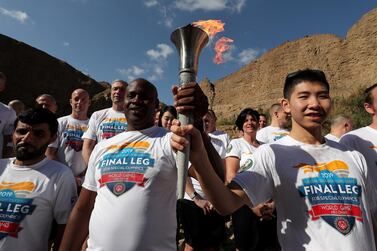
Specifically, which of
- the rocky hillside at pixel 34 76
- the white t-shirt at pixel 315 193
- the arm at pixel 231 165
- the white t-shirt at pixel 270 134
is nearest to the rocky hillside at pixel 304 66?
the rocky hillside at pixel 34 76

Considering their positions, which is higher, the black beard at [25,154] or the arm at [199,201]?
the black beard at [25,154]

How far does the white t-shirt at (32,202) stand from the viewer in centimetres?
229

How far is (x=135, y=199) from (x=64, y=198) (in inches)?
28.5

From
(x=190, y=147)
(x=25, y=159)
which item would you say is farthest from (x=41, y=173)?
(x=190, y=147)

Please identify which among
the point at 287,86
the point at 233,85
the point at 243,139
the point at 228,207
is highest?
the point at 233,85

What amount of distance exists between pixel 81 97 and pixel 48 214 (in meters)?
2.73

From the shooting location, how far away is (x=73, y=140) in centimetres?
457

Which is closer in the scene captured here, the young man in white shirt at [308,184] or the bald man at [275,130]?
the young man in white shirt at [308,184]

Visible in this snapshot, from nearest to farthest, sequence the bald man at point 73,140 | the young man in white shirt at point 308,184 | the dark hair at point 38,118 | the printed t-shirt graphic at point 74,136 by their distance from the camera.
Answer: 1. the young man in white shirt at point 308,184
2. the dark hair at point 38,118
3. the bald man at point 73,140
4. the printed t-shirt graphic at point 74,136

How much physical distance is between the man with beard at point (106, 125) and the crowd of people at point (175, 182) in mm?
1353

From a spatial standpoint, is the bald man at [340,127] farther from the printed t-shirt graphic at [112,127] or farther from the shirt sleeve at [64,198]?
the shirt sleeve at [64,198]

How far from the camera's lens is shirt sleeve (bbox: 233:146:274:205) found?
1.76 meters

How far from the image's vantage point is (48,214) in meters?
2.42

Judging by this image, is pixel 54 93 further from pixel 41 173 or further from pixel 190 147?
pixel 190 147
